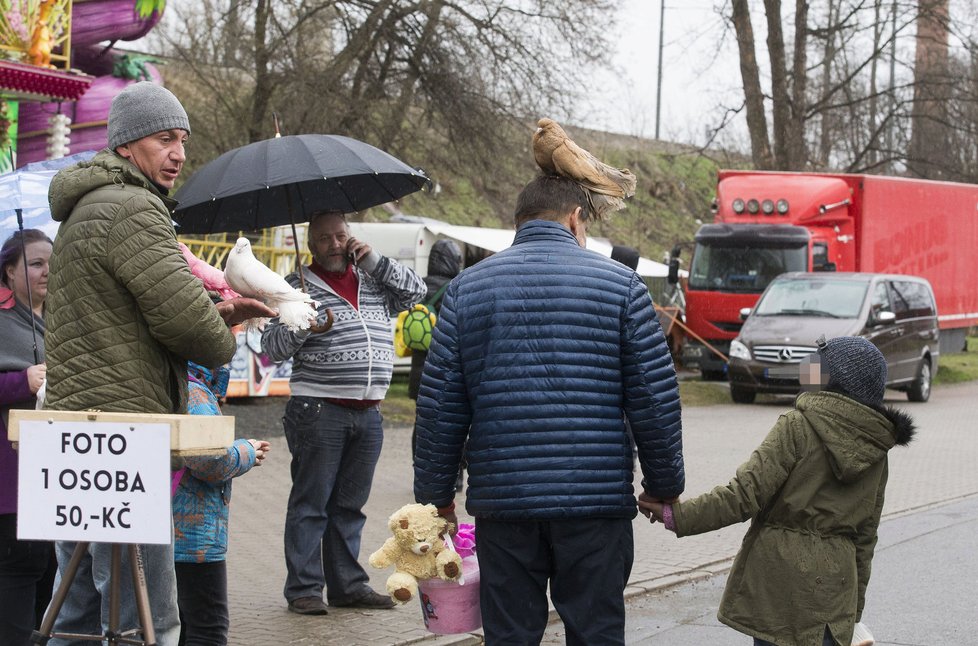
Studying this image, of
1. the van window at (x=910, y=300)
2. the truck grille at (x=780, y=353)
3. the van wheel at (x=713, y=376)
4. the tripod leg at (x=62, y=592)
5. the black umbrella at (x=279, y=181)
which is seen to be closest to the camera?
the tripod leg at (x=62, y=592)

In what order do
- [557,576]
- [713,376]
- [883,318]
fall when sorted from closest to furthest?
[557,576], [883,318], [713,376]

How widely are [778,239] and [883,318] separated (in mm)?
3215

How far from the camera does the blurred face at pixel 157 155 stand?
12.7ft

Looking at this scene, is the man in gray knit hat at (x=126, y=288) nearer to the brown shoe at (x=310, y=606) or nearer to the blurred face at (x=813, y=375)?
the blurred face at (x=813, y=375)

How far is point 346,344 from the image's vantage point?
6160mm

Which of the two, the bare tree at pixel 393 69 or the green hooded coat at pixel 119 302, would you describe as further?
the bare tree at pixel 393 69

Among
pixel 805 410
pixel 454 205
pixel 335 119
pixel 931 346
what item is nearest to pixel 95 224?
pixel 805 410

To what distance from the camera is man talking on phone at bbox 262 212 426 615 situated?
6133mm

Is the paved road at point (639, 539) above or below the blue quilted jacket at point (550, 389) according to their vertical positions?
below

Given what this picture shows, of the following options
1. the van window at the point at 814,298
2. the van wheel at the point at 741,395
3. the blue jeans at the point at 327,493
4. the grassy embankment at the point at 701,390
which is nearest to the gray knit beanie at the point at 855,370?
the blue jeans at the point at 327,493

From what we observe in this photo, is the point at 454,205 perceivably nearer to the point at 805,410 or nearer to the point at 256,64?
the point at 256,64

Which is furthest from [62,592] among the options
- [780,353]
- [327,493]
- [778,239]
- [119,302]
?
[778,239]

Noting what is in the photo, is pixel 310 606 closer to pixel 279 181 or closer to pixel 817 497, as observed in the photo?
pixel 279 181

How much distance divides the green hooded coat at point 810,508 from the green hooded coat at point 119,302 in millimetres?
1704
